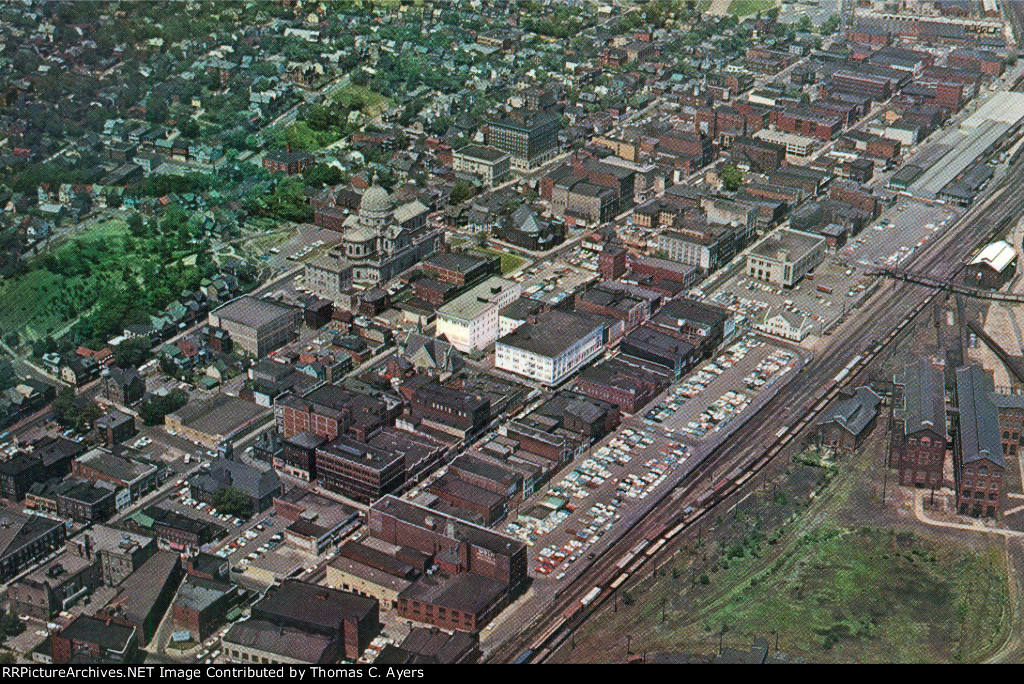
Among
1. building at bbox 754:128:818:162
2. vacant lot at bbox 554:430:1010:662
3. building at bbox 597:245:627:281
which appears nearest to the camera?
vacant lot at bbox 554:430:1010:662

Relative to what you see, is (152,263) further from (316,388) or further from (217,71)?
(217,71)

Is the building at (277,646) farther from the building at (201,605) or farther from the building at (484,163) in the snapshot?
the building at (484,163)

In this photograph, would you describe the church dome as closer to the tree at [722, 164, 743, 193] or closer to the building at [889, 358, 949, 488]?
the tree at [722, 164, 743, 193]

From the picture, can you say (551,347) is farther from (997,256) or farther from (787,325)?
(997,256)

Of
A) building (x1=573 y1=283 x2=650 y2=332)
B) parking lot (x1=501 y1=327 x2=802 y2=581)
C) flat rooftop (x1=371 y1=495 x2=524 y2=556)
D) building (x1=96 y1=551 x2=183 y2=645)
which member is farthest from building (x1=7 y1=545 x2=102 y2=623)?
building (x1=573 y1=283 x2=650 y2=332)

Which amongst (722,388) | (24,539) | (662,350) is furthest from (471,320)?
(24,539)
